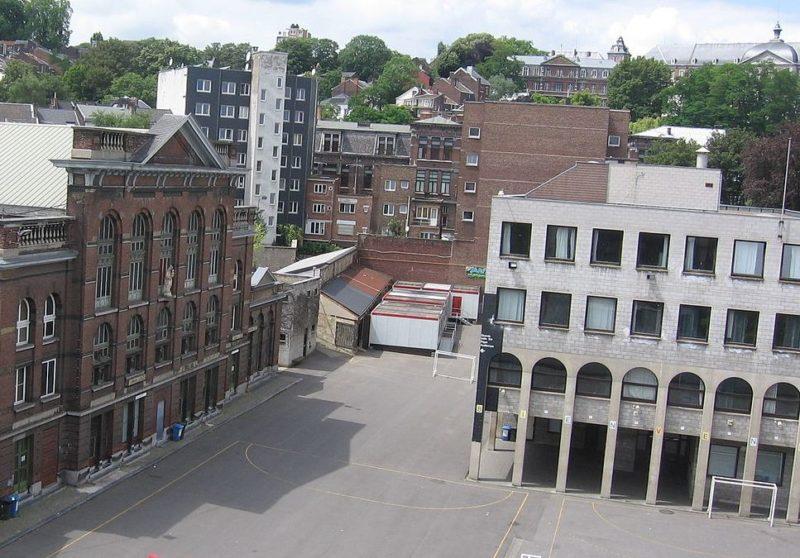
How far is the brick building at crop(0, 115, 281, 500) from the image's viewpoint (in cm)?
3322

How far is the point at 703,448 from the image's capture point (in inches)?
1548

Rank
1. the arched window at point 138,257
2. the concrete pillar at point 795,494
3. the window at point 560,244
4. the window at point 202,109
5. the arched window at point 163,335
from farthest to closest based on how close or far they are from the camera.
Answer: the window at point 202,109, the arched window at point 163,335, the window at point 560,244, the arched window at point 138,257, the concrete pillar at point 795,494

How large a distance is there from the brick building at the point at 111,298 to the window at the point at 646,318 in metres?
18.2

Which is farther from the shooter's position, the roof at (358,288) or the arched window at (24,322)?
the roof at (358,288)

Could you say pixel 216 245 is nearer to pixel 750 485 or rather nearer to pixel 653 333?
pixel 653 333

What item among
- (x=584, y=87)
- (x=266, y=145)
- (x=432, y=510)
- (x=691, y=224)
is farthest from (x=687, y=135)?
(x=432, y=510)

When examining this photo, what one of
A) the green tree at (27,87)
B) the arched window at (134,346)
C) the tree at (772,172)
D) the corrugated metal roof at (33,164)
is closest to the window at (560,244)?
the arched window at (134,346)

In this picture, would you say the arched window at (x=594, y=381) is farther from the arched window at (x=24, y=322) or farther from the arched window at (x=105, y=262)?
the arched window at (x=24, y=322)

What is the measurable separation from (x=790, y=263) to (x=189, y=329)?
963 inches

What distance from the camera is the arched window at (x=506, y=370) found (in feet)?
133

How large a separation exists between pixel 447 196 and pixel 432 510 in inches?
2444

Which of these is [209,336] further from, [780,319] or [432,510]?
[780,319]

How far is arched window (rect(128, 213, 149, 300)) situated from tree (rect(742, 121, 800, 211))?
56.5 m

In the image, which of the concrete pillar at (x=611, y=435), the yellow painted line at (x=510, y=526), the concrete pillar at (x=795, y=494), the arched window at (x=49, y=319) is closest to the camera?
the yellow painted line at (x=510, y=526)
